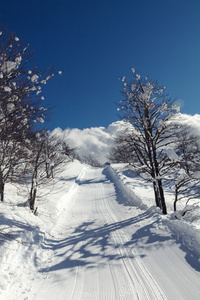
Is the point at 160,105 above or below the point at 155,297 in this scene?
above

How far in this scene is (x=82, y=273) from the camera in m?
4.32

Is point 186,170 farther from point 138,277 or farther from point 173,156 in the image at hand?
point 138,277

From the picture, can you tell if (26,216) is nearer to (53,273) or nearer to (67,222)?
(67,222)

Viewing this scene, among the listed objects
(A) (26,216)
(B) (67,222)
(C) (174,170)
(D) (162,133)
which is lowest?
(B) (67,222)

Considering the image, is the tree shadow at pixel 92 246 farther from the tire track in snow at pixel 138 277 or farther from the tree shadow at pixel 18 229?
the tree shadow at pixel 18 229

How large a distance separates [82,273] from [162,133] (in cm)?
761

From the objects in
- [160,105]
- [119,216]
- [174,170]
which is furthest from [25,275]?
[160,105]

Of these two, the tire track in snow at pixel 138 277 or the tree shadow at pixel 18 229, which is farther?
the tree shadow at pixel 18 229

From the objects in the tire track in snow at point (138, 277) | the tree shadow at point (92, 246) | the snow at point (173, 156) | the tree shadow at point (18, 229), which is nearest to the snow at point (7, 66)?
the tree shadow at point (18, 229)

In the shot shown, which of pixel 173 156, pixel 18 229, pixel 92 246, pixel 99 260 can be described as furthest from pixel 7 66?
pixel 173 156

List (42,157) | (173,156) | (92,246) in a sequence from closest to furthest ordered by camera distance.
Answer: (92,246) → (173,156) → (42,157)

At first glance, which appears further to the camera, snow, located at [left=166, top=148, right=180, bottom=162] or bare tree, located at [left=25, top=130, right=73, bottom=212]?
bare tree, located at [left=25, top=130, right=73, bottom=212]

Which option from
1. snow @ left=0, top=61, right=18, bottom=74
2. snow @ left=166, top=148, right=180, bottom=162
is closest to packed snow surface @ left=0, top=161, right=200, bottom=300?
snow @ left=166, top=148, right=180, bottom=162

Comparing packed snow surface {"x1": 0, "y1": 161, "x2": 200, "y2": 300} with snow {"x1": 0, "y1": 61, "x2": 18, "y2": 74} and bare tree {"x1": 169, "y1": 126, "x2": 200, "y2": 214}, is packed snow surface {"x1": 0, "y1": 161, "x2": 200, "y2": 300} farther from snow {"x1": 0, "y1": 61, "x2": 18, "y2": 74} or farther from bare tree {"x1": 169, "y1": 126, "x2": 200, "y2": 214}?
snow {"x1": 0, "y1": 61, "x2": 18, "y2": 74}
